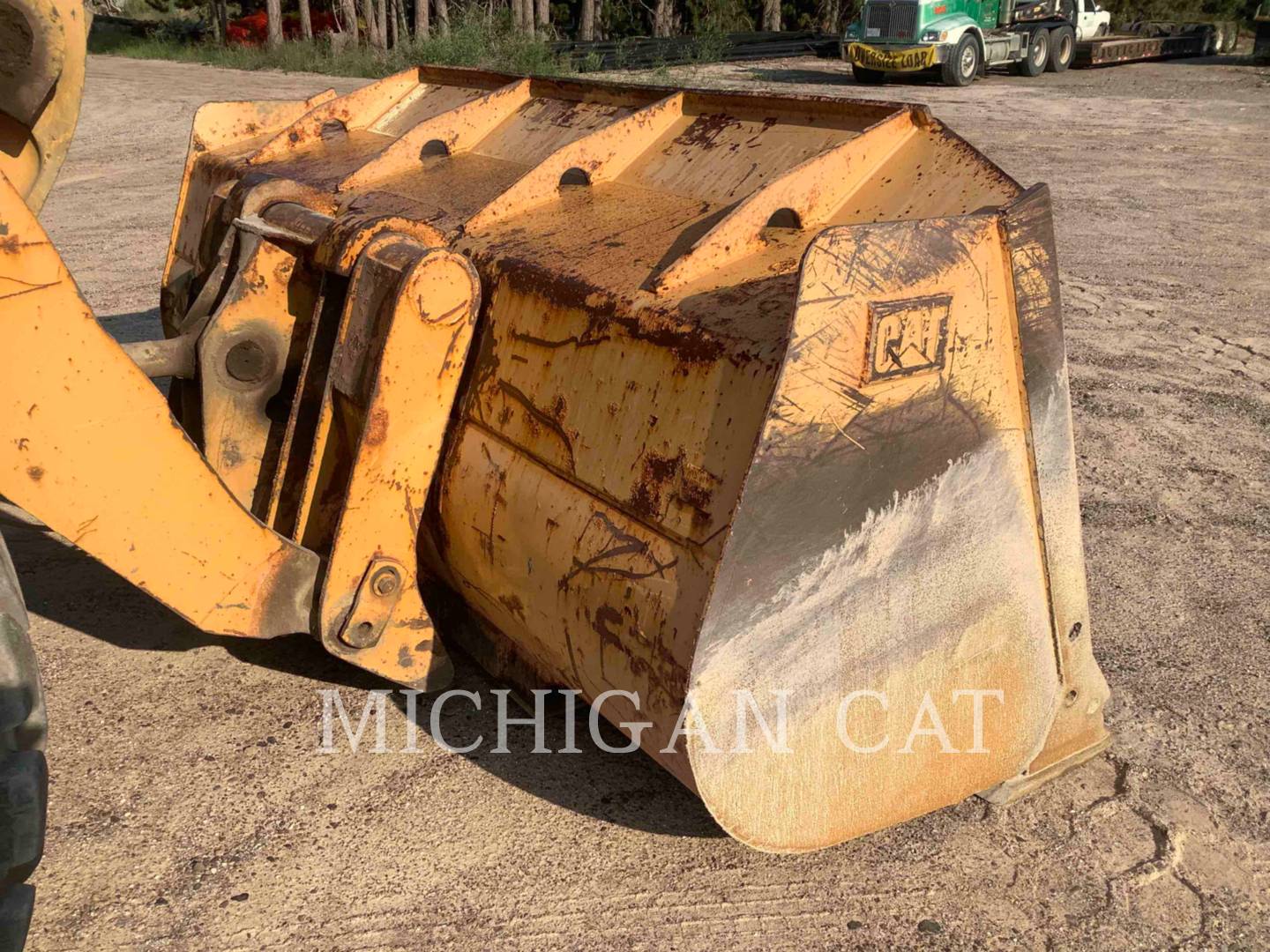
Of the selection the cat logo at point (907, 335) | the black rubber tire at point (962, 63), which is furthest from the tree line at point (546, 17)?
the cat logo at point (907, 335)

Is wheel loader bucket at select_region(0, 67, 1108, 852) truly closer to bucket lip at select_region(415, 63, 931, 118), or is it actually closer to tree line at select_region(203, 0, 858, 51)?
bucket lip at select_region(415, 63, 931, 118)

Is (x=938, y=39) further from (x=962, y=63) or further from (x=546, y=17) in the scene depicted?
(x=546, y=17)

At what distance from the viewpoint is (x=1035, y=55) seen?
18.8m

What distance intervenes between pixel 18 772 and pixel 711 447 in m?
1.15

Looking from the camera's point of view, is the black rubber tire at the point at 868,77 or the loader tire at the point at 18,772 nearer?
the loader tire at the point at 18,772

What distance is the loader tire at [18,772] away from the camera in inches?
67.0

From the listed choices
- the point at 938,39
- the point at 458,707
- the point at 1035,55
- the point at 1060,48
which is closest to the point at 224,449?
the point at 458,707

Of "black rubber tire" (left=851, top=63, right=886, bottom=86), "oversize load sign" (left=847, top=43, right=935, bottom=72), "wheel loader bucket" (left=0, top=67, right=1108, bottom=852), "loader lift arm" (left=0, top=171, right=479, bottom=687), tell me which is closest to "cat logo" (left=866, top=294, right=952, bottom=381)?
"wheel loader bucket" (left=0, top=67, right=1108, bottom=852)

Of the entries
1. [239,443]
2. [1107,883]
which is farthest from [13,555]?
[1107,883]

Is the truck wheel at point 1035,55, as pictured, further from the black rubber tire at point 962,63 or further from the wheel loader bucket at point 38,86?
the wheel loader bucket at point 38,86

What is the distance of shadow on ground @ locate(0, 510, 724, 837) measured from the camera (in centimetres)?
254

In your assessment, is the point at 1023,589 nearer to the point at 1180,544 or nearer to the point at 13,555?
the point at 1180,544

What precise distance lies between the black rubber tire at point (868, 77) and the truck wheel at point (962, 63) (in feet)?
3.14

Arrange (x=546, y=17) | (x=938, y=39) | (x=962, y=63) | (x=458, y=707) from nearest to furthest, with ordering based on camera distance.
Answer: (x=458, y=707) → (x=938, y=39) → (x=962, y=63) → (x=546, y=17)
